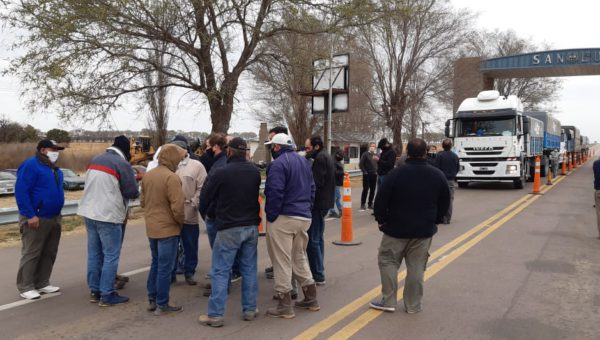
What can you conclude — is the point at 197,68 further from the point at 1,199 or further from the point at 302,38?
the point at 1,199

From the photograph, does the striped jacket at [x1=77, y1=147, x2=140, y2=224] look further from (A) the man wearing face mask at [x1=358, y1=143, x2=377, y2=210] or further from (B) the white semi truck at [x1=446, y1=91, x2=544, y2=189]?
(B) the white semi truck at [x1=446, y1=91, x2=544, y2=189]

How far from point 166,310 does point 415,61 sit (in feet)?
101

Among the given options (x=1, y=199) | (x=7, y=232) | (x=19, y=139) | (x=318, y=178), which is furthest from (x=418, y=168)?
(x=19, y=139)

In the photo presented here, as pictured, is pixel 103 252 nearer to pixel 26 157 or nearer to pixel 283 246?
pixel 283 246

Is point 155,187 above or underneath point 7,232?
above

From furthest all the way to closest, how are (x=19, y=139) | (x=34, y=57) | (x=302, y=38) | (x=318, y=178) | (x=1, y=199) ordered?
(x=19, y=139) < (x=1, y=199) < (x=302, y=38) < (x=34, y=57) < (x=318, y=178)

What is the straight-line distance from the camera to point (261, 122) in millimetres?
37406

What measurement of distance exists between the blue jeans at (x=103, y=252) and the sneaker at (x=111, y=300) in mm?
47

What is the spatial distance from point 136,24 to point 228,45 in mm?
3320

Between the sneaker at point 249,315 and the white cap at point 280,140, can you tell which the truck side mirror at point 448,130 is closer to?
the white cap at point 280,140

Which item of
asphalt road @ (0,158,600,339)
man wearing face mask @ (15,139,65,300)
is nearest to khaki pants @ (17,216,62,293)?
man wearing face mask @ (15,139,65,300)

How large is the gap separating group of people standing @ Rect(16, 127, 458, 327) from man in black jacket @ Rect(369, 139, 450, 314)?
0.01 meters

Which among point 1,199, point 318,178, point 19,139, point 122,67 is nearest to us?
point 318,178

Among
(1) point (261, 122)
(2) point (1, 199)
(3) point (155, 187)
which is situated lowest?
(2) point (1, 199)
